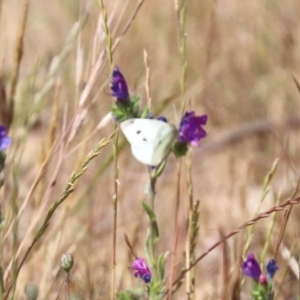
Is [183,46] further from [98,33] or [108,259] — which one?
[108,259]

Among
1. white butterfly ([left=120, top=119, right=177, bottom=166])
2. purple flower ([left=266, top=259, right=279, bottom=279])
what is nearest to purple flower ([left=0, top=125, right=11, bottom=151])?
white butterfly ([left=120, top=119, right=177, bottom=166])

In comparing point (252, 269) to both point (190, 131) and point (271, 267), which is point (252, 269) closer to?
point (271, 267)

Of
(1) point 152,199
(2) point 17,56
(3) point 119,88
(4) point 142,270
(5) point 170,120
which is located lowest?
(4) point 142,270

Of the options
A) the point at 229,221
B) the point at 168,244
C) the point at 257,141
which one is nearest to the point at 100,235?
the point at 168,244

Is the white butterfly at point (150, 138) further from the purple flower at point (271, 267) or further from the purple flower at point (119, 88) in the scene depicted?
the purple flower at point (271, 267)

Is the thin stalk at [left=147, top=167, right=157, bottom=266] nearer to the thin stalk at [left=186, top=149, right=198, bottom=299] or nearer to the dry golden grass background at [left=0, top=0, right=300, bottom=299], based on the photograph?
the thin stalk at [left=186, top=149, right=198, bottom=299]

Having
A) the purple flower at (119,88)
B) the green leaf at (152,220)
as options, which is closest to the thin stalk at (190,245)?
the green leaf at (152,220)

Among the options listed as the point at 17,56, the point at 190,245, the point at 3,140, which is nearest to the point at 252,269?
the point at 190,245
